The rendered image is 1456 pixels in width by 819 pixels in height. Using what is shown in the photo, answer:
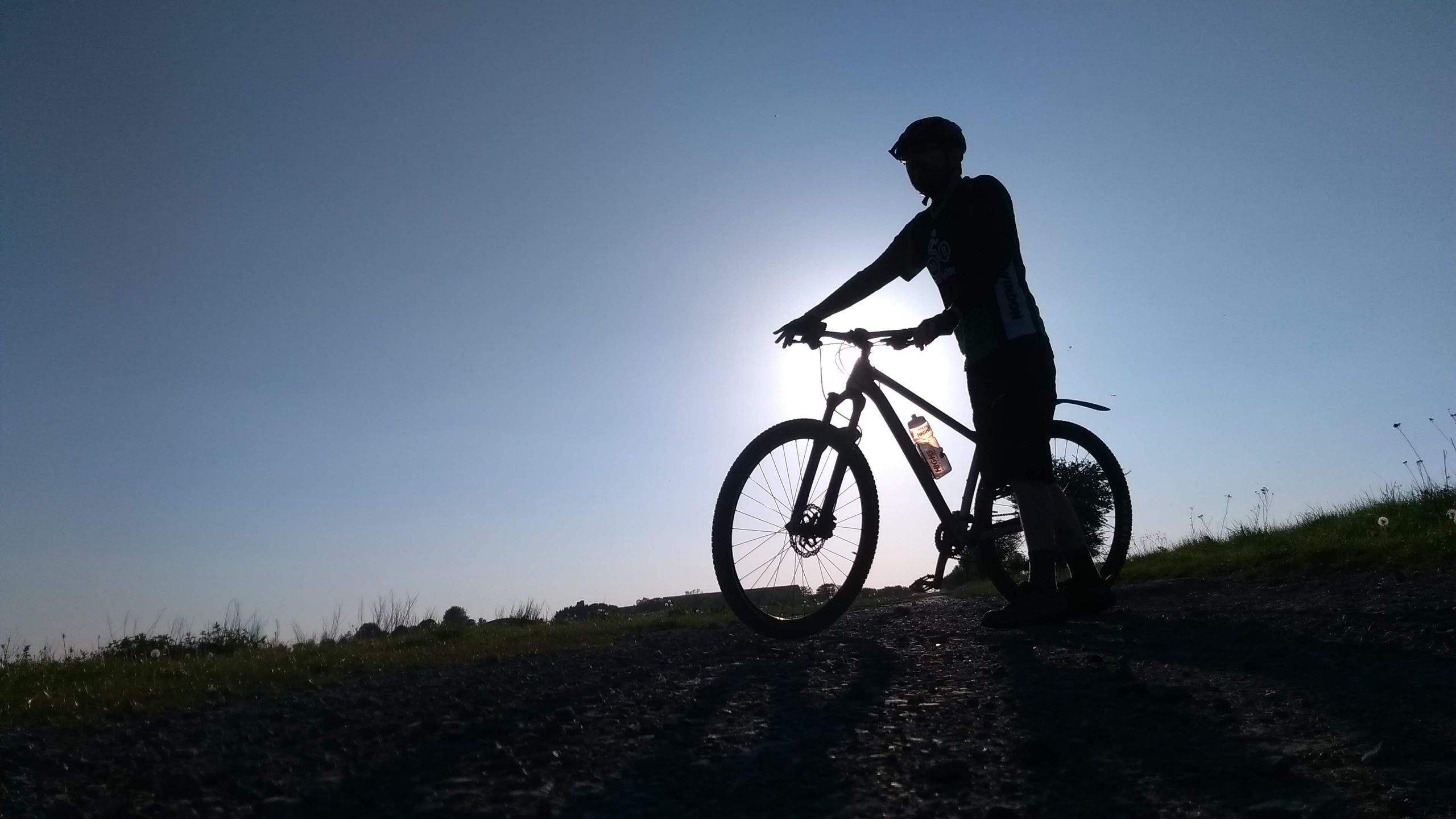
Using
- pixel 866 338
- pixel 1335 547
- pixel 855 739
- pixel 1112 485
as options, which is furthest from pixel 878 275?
pixel 1335 547

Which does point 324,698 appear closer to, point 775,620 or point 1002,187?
point 775,620

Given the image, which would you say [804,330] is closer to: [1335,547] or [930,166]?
[930,166]

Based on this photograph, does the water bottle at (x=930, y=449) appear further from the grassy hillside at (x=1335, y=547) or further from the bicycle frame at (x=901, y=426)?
the grassy hillside at (x=1335, y=547)


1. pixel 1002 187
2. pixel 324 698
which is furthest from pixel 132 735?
pixel 1002 187

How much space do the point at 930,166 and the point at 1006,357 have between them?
3.70 ft

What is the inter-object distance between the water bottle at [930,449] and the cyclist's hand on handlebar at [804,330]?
2.44ft

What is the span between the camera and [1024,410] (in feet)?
14.4

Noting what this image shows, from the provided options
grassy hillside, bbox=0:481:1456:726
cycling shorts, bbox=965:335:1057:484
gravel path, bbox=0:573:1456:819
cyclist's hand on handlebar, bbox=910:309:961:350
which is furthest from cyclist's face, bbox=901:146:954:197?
grassy hillside, bbox=0:481:1456:726

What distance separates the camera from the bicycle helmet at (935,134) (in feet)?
15.5

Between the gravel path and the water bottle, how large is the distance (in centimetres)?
142

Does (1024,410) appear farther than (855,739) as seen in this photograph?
Yes

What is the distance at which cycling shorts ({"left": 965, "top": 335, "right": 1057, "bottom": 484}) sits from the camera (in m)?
4.38

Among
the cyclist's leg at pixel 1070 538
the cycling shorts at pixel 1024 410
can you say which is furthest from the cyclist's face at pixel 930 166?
the cyclist's leg at pixel 1070 538

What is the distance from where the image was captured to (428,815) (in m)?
1.83
